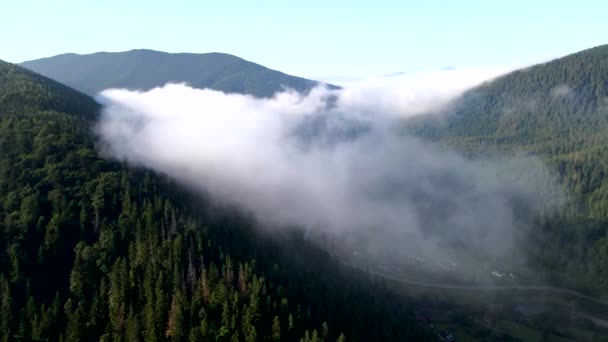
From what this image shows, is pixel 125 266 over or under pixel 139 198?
under

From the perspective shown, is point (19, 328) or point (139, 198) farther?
point (139, 198)

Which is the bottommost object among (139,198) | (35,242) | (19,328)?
(19,328)

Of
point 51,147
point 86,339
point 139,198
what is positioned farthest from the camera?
point 51,147

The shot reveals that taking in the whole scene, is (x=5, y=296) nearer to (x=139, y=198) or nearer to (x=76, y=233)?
(x=76, y=233)

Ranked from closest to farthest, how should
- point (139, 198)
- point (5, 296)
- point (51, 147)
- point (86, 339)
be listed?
point (86, 339) < point (5, 296) < point (139, 198) < point (51, 147)

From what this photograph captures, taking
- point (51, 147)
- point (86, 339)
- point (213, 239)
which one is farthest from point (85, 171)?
point (86, 339)

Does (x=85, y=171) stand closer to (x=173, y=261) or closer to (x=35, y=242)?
(x=35, y=242)
